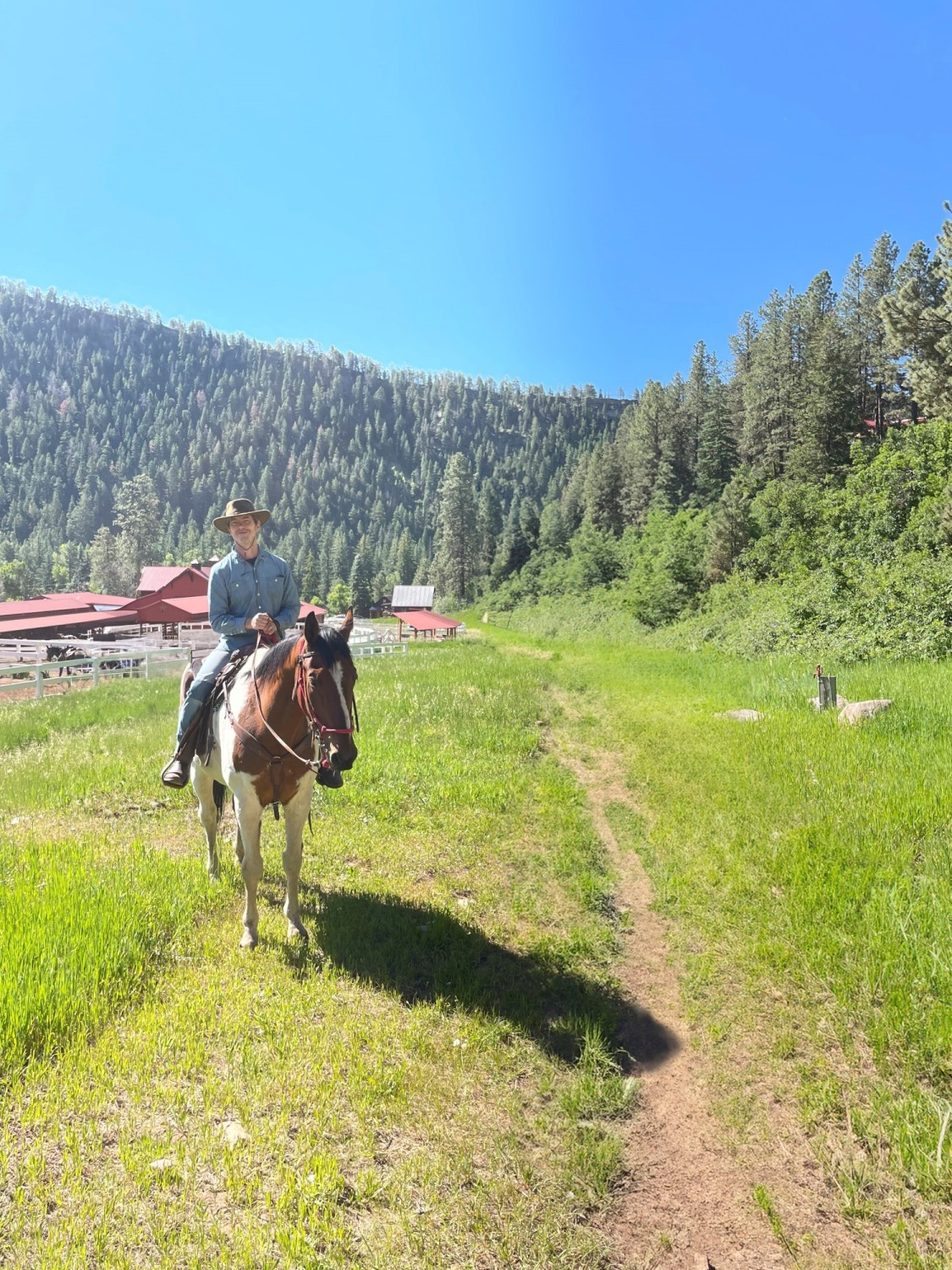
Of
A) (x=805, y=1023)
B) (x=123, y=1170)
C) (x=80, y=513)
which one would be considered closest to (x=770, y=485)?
(x=805, y=1023)

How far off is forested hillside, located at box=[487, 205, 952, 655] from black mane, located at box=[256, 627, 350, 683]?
48.2ft

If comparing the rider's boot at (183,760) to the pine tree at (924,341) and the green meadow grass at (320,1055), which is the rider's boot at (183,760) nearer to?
the green meadow grass at (320,1055)

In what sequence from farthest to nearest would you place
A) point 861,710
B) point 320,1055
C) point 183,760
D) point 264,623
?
1. point 861,710
2. point 183,760
3. point 264,623
4. point 320,1055

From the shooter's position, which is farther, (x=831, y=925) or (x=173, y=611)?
(x=173, y=611)

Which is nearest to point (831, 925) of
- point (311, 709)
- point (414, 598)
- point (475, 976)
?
point (475, 976)

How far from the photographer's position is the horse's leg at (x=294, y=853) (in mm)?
5109

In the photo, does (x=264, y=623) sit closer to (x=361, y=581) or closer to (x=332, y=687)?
(x=332, y=687)

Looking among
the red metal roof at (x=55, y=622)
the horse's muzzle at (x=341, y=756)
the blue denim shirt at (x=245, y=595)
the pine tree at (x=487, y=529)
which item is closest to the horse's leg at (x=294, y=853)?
the horse's muzzle at (x=341, y=756)

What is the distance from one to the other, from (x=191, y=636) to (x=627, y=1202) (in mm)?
46901

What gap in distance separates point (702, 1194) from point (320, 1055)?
2169 mm

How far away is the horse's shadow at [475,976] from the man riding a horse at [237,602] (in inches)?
87.3

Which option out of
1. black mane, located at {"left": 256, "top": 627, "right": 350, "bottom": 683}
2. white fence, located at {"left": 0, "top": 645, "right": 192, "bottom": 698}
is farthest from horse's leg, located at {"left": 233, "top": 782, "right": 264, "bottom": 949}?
white fence, located at {"left": 0, "top": 645, "right": 192, "bottom": 698}

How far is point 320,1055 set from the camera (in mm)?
3607

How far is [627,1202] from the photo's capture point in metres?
2.82
